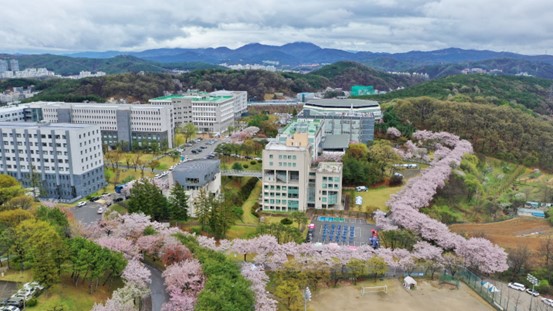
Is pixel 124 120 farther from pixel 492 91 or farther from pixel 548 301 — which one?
pixel 492 91

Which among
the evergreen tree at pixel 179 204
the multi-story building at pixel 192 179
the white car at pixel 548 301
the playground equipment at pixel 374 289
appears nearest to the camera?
the white car at pixel 548 301

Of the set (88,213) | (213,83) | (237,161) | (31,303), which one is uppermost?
(213,83)

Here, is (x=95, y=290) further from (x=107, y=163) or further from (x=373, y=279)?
(x=107, y=163)

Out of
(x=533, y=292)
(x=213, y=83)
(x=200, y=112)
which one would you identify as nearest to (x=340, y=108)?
(x=200, y=112)

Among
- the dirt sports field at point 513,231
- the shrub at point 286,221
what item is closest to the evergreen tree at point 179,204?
the shrub at point 286,221

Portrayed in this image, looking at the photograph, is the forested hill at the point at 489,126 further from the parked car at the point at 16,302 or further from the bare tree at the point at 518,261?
the parked car at the point at 16,302

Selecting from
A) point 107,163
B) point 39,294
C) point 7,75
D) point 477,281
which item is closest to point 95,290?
point 39,294
